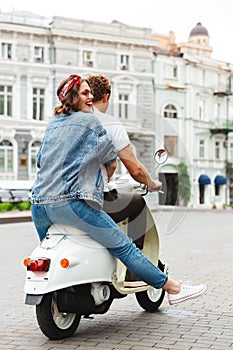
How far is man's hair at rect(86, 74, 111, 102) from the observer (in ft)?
16.5

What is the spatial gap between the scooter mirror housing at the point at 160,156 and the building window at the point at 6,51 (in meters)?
39.6

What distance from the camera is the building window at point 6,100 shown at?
43.3m

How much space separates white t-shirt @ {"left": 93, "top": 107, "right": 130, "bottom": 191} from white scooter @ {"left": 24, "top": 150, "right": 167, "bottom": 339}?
0.40 meters

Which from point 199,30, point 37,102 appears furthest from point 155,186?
point 199,30

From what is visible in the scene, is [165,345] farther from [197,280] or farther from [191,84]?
[191,84]

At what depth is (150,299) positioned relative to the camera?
5820mm

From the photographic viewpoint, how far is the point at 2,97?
1710 inches

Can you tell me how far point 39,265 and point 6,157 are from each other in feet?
126

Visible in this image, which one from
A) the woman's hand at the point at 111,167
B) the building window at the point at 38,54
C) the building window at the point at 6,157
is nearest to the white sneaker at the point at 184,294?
the woman's hand at the point at 111,167

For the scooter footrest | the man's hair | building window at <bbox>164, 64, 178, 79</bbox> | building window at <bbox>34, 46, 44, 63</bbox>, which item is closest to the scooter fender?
the scooter footrest

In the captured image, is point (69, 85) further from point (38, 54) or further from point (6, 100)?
point (38, 54)

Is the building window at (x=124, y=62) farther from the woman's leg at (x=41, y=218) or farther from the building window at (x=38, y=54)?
the woman's leg at (x=41, y=218)

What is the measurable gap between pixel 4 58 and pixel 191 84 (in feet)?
49.6

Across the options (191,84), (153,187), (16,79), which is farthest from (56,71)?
(153,187)
